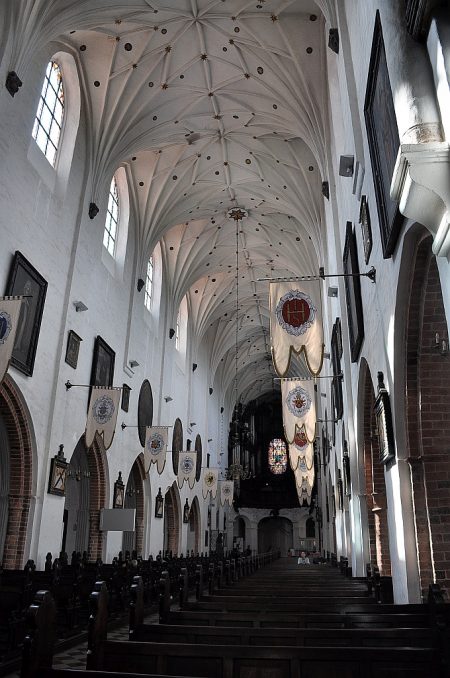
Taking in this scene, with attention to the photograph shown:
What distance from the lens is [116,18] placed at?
46.3 ft

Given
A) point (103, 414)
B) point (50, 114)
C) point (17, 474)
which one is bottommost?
point (17, 474)

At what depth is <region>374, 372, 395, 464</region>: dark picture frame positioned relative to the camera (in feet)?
22.7

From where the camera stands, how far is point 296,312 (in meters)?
10.6

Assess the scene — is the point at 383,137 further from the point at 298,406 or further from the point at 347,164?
the point at 298,406

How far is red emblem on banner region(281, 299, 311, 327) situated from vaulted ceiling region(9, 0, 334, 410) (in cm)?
624

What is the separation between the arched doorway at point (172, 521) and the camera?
24812 mm

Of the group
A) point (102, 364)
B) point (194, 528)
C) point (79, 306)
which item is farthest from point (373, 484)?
point (194, 528)

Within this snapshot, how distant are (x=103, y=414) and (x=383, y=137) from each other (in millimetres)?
10035

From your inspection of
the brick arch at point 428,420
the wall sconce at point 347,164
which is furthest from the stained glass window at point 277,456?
the brick arch at point 428,420

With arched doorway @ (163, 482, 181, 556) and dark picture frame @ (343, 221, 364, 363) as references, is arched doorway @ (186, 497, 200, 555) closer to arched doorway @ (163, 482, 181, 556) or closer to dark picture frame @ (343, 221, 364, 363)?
arched doorway @ (163, 482, 181, 556)

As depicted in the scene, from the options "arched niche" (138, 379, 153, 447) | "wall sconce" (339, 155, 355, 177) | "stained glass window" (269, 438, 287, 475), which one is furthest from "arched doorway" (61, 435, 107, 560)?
"stained glass window" (269, 438, 287, 475)

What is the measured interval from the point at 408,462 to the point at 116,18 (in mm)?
13250

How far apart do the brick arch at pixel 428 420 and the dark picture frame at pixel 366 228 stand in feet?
7.41

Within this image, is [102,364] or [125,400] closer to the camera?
[102,364]
